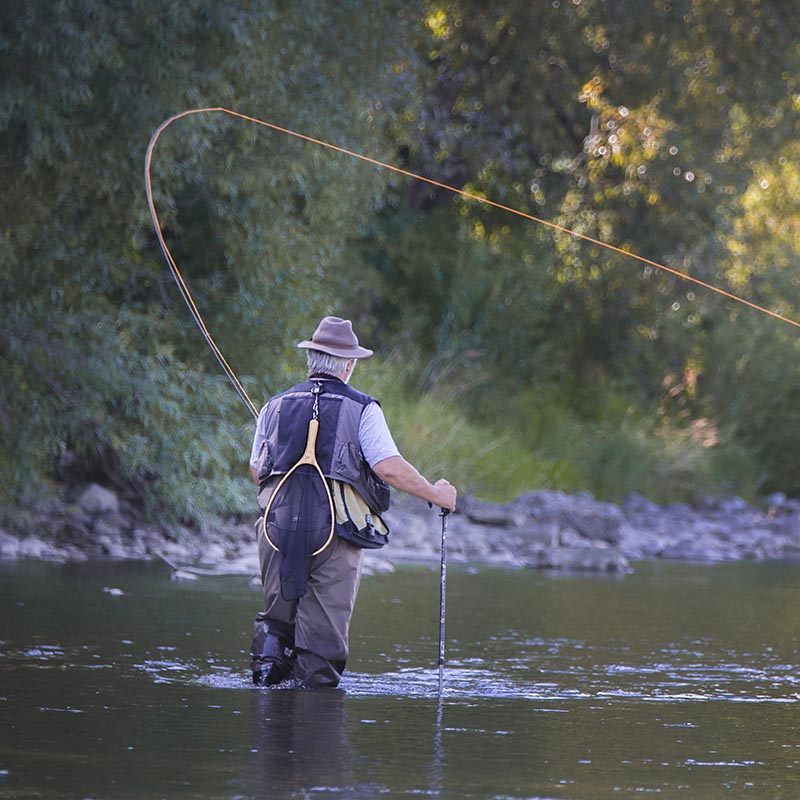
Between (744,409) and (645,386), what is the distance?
1.56 meters

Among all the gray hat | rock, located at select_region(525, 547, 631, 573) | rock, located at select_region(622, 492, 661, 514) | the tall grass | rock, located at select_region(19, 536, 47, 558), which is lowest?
rock, located at select_region(19, 536, 47, 558)

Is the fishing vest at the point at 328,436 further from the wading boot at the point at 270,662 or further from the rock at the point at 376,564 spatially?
the rock at the point at 376,564

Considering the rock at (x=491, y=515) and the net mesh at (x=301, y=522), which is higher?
the rock at (x=491, y=515)

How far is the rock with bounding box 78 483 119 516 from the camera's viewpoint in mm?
13784

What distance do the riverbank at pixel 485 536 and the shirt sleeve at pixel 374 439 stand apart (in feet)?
17.0

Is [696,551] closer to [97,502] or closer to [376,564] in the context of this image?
[376,564]

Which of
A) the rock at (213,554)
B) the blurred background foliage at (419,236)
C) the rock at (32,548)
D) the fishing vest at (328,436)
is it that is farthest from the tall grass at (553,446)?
the fishing vest at (328,436)

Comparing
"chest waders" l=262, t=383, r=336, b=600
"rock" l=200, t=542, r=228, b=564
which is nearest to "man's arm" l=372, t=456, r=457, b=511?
"chest waders" l=262, t=383, r=336, b=600

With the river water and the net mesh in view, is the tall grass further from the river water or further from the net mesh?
the net mesh

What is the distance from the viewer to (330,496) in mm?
6527

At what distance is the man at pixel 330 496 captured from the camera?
652 centimetres

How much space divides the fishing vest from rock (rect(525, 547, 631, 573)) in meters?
7.42

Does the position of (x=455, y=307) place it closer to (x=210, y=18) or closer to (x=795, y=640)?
(x=210, y=18)

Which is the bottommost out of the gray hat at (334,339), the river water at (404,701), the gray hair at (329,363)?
the river water at (404,701)
